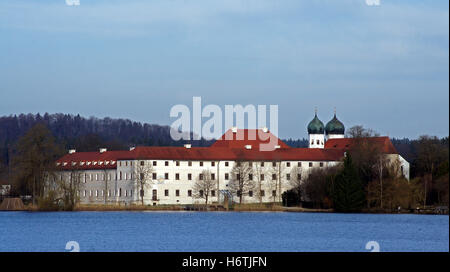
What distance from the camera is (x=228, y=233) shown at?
1781 inches

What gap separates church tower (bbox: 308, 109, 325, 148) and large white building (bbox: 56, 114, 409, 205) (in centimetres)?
1414

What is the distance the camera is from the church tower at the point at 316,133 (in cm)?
10225

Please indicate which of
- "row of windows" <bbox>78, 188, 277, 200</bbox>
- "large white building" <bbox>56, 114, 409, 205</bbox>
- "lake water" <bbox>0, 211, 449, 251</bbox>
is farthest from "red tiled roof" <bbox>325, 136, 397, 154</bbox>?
"lake water" <bbox>0, 211, 449, 251</bbox>

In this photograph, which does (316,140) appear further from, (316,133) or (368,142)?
(368,142)

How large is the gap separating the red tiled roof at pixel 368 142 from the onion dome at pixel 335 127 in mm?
3681

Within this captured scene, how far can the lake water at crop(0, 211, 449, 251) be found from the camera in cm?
3747

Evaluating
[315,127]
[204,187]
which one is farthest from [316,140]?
[204,187]

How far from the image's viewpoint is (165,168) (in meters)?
79.6

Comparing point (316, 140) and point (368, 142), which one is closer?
point (368, 142)

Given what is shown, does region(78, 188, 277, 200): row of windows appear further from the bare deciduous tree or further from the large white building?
the bare deciduous tree

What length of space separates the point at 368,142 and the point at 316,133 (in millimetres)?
30276
